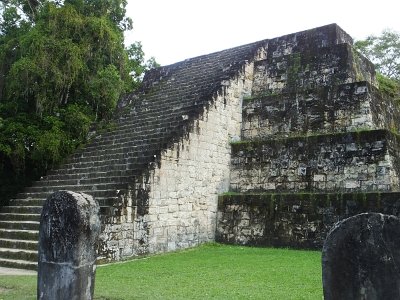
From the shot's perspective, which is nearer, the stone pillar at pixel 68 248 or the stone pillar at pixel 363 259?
the stone pillar at pixel 363 259

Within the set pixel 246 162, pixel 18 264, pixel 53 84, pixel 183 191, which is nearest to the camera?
pixel 18 264

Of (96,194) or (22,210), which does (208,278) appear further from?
(22,210)

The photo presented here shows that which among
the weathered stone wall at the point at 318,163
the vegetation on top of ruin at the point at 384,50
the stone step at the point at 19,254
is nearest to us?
the stone step at the point at 19,254

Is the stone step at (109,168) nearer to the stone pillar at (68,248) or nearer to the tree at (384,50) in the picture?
the stone pillar at (68,248)

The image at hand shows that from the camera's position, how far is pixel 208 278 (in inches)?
276

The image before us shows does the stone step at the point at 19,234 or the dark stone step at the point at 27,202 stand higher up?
the dark stone step at the point at 27,202

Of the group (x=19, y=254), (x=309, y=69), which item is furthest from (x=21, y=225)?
(x=309, y=69)

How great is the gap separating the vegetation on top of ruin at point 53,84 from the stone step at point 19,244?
Answer: 2.98 m

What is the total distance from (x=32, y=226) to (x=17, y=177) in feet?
11.7

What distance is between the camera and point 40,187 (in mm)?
11797

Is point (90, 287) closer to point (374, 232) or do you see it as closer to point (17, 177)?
point (374, 232)

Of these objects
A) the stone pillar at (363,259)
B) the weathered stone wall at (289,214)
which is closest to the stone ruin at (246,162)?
the weathered stone wall at (289,214)

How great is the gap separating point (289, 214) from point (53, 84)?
7.23 m

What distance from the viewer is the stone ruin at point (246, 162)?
32.1 feet
